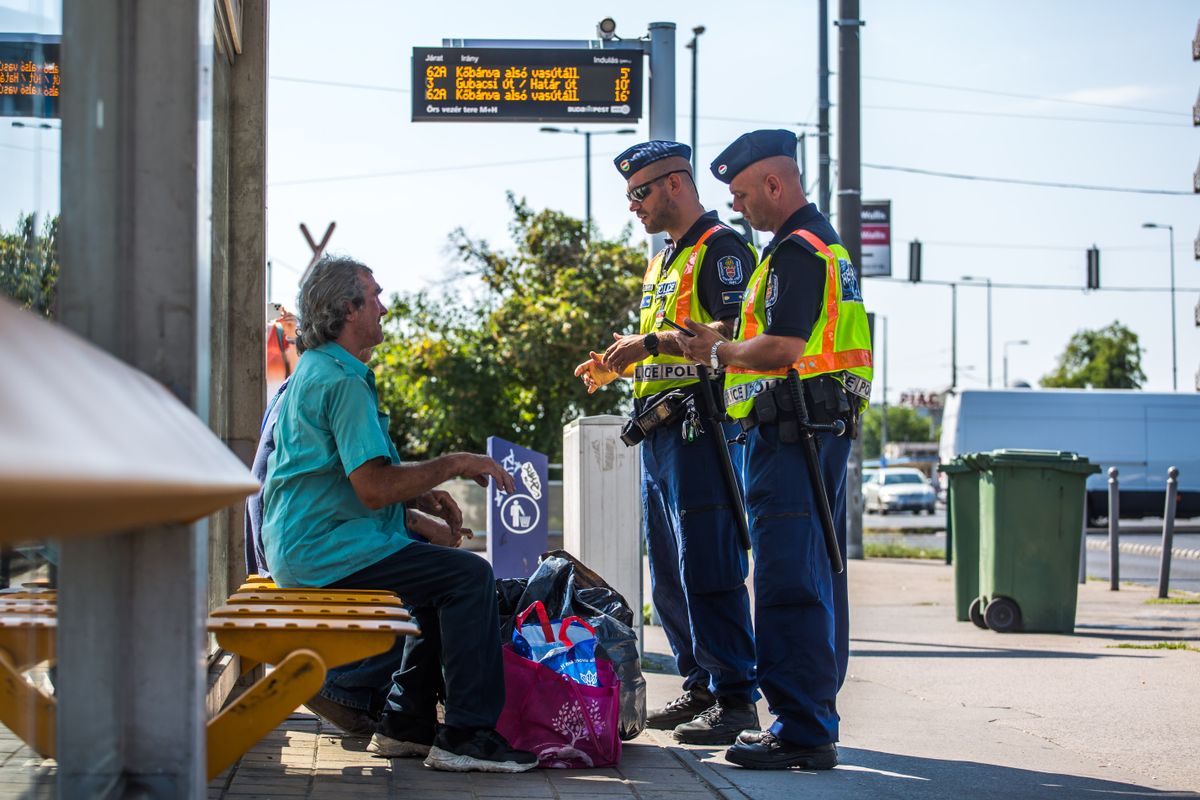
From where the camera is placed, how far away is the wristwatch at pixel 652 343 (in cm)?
511

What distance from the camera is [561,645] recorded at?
4.68 meters

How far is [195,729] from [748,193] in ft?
9.67

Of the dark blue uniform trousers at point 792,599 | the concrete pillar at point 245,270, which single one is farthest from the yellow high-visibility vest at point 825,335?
the concrete pillar at point 245,270

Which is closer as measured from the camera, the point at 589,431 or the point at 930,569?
the point at 589,431

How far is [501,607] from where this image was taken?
5.03 m

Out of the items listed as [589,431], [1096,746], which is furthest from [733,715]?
[589,431]

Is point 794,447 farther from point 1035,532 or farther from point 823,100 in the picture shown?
point 823,100

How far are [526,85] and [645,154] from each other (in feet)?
15.5

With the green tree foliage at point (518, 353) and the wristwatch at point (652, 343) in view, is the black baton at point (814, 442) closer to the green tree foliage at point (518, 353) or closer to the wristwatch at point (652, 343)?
the wristwatch at point (652, 343)

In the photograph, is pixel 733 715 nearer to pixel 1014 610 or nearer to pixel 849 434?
pixel 849 434

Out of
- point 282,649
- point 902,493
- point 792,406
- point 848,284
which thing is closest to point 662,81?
point 848,284

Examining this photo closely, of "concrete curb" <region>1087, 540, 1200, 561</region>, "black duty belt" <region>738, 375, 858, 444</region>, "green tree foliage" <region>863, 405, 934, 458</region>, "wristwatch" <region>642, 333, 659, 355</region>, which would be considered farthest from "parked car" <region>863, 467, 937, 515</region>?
"green tree foliage" <region>863, 405, 934, 458</region>

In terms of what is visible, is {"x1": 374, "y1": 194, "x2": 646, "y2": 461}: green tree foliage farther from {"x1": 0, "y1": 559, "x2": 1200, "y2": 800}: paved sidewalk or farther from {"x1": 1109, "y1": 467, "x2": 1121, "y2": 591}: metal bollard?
{"x1": 0, "y1": 559, "x2": 1200, "y2": 800}: paved sidewalk

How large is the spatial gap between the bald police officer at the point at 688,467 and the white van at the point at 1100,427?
24130 mm
